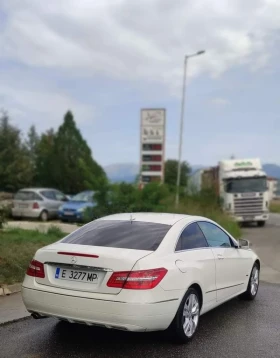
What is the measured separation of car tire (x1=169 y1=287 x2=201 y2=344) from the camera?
16.5 feet

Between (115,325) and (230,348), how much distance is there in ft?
4.39

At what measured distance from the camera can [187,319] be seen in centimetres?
523

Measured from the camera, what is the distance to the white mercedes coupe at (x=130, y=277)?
4.66m

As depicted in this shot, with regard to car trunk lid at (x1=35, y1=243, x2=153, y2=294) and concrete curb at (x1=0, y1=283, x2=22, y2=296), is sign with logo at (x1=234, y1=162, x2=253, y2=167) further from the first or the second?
car trunk lid at (x1=35, y1=243, x2=153, y2=294)

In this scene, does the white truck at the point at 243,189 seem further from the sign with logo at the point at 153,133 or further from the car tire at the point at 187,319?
the car tire at the point at 187,319

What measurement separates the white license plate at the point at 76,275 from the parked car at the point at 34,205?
15473mm

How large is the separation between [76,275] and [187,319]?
4.46ft

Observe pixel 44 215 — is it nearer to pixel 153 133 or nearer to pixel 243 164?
pixel 243 164

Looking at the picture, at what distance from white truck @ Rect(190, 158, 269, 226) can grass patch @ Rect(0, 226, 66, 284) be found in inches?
565

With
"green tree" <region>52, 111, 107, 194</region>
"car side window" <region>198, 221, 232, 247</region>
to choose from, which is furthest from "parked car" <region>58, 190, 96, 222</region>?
"car side window" <region>198, 221, 232, 247</region>

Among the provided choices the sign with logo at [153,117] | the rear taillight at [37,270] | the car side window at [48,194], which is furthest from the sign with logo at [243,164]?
the rear taillight at [37,270]

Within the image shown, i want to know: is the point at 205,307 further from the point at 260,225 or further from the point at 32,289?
the point at 260,225

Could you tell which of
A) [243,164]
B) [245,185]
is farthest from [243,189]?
[243,164]

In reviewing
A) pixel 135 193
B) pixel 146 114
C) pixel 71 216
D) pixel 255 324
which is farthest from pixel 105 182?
pixel 146 114
